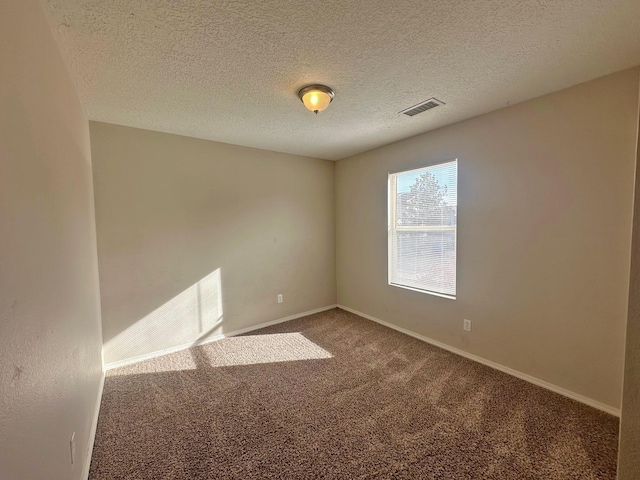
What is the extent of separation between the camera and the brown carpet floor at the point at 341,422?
161 cm

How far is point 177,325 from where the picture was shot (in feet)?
10.5

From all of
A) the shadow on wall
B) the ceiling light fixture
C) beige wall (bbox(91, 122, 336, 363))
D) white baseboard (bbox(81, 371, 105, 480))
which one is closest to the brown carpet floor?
white baseboard (bbox(81, 371, 105, 480))

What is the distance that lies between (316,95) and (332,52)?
0.41m

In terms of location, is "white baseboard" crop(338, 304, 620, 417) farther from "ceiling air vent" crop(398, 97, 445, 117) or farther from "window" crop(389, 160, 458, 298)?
"ceiling air vent" crop(398, 97, 445, 117)

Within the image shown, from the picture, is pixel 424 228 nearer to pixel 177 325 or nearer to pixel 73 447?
pixel 177 325

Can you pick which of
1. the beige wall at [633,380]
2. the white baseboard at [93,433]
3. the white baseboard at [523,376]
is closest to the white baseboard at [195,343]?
the white baseboard at [93,433]

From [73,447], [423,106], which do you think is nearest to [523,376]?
[423,106]

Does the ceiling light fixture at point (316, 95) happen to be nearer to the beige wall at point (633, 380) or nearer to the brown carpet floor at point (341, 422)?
the beige wall at point (633, 380)

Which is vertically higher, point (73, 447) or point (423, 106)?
point (423, 106)

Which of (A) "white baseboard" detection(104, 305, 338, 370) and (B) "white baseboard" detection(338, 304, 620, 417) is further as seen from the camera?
(A) "white baseboard" detection(104, 305, 338, 370)

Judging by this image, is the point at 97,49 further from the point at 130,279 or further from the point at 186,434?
the point at 186,434

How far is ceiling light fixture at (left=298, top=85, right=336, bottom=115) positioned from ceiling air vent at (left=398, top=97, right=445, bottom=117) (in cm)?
82

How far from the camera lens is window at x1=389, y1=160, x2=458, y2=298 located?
120 inches

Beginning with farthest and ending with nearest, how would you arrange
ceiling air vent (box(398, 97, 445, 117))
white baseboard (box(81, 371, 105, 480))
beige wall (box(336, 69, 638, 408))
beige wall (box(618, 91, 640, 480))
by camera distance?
1. ceiling air vent (box(398, 97, 445, 117))
2. beige wall (box(336, 69, 638, 408))
3. white baseboard (box(81, 371, 105, 480))
4. beige wall (box(618, 91, 640, 480))
